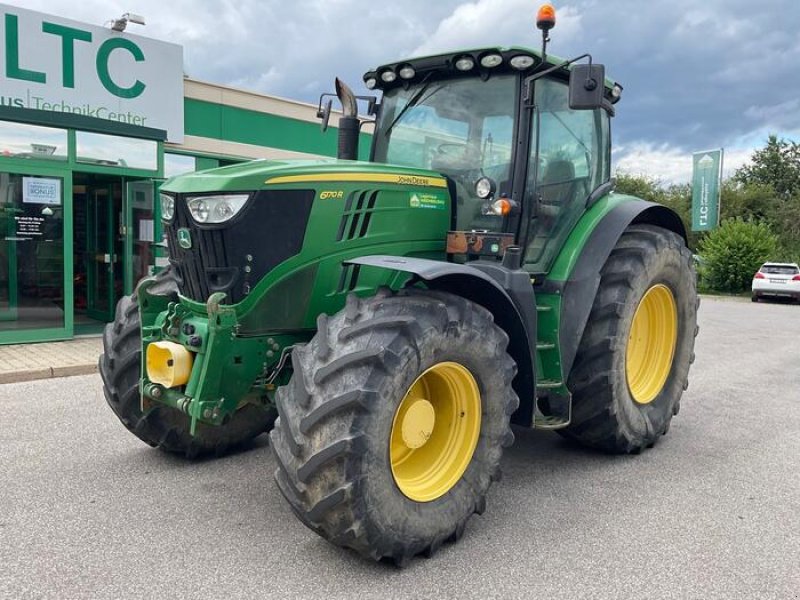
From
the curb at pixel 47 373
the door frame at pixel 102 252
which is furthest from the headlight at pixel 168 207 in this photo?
the door frame at pixel 102 252

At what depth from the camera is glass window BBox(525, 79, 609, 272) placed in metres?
4.35

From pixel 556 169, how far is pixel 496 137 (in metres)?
0.51

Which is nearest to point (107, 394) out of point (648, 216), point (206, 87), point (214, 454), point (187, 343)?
point (214, 454)

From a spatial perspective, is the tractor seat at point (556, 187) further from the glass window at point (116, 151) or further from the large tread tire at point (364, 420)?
the glass window at point (116, 151)

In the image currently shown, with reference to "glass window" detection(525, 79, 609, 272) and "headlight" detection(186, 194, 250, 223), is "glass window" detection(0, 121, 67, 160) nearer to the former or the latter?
"headlight" detection(186, 194, 250, 223)

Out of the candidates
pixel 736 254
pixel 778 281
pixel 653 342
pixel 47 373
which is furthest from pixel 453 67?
pixel 736 254

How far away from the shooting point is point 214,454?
4625mm

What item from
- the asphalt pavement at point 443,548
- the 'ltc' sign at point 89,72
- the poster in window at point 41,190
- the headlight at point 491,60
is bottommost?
the asphalt pavement at point 443,548

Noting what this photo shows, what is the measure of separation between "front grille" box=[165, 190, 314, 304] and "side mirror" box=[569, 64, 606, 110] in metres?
1.55

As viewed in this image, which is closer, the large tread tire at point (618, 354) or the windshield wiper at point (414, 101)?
the large tread tire at point (618, 354)

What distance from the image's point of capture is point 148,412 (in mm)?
4320

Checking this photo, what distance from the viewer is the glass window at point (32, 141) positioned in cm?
874

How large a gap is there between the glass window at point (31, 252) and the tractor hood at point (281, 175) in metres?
6.17

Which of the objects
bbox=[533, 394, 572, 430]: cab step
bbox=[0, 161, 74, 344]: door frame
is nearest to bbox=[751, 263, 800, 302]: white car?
bbox=[0, 161, 74, 344]: door frame
